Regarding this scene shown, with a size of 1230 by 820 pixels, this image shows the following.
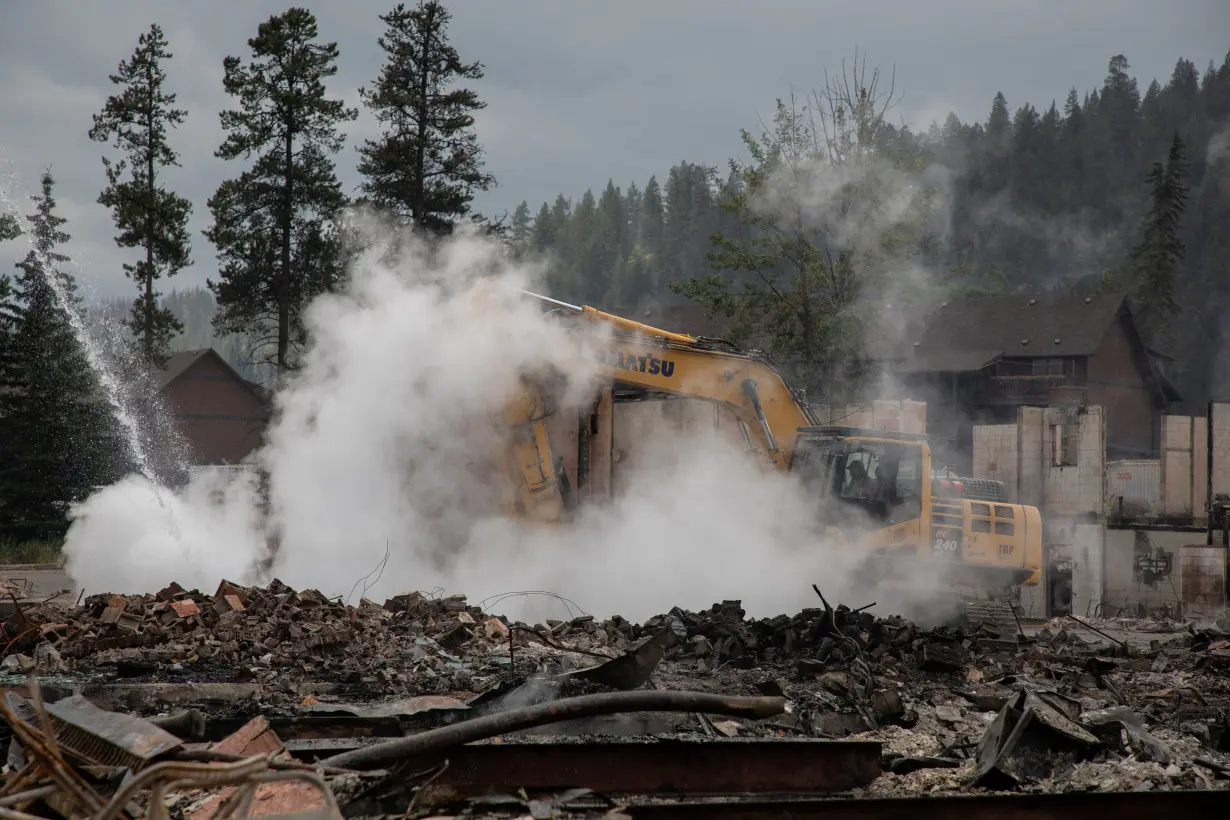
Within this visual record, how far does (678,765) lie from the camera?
5820 millimetres

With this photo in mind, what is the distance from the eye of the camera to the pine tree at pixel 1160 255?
59469 mm

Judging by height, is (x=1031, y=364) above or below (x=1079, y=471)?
above

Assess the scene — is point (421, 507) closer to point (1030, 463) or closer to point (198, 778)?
point (198, 778)

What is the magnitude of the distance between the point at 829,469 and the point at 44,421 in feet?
75.0

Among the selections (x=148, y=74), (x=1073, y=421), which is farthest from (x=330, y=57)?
(x=1073, y=421)

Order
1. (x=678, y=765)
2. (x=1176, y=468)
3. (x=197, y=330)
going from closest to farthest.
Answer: (x=678, y=765), (x=1176, y=468), (x=197, y=330)

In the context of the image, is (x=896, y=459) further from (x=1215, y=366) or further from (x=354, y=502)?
(x=1215, y=366)

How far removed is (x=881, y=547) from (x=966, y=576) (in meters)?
1.40

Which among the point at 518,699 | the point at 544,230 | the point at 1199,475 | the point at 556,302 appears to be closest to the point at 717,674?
the point at 518,699

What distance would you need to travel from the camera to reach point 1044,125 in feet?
341

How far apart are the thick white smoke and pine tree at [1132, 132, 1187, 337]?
54.1m

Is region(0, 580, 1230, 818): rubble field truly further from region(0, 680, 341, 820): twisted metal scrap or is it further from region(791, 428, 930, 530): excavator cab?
region(791, 428, 930, 530): excavator cab

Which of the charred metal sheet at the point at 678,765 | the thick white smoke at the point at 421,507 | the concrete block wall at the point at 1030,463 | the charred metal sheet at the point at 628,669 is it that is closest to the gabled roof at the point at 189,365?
the thick white smoke at the point at 421,507

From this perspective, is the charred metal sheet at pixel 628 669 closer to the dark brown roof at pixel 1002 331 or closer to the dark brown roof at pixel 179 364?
the dark brown roof at pixel 179 364
